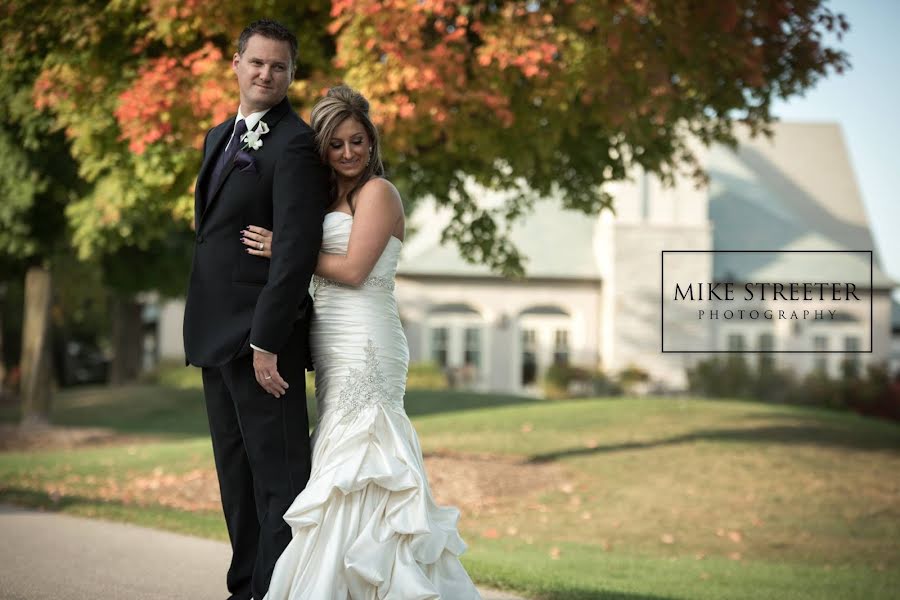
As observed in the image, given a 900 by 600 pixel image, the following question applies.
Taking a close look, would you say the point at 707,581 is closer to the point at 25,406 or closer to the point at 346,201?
the point at 346,201

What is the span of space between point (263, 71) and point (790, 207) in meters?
31.0

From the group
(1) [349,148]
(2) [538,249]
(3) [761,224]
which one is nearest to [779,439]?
(1) [349,148]

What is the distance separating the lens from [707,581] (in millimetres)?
7523

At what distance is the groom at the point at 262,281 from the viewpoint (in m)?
3.90

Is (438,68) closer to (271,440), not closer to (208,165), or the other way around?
(208,165)

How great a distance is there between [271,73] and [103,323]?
105 feet

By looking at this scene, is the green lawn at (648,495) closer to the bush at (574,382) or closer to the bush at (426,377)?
the bush at (426,377)

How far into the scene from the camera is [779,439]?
14664mm

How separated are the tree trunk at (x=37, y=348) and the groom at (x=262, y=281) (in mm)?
13785

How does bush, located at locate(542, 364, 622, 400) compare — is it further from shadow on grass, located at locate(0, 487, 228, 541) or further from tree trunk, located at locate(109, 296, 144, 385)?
shadow on grass, located at locate(0, 487, 228, 541)

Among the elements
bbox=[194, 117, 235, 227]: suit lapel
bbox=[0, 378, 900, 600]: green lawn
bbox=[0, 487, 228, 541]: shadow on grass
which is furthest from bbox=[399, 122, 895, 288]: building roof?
bbox=[194, 117, 235, 227]: suit lapel

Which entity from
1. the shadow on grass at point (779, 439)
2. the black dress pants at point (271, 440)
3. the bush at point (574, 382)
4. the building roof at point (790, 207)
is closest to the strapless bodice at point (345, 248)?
the black dress pants at point (271, 440)

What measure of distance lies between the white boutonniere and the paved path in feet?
7.65

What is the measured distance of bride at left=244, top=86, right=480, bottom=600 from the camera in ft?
12.8
